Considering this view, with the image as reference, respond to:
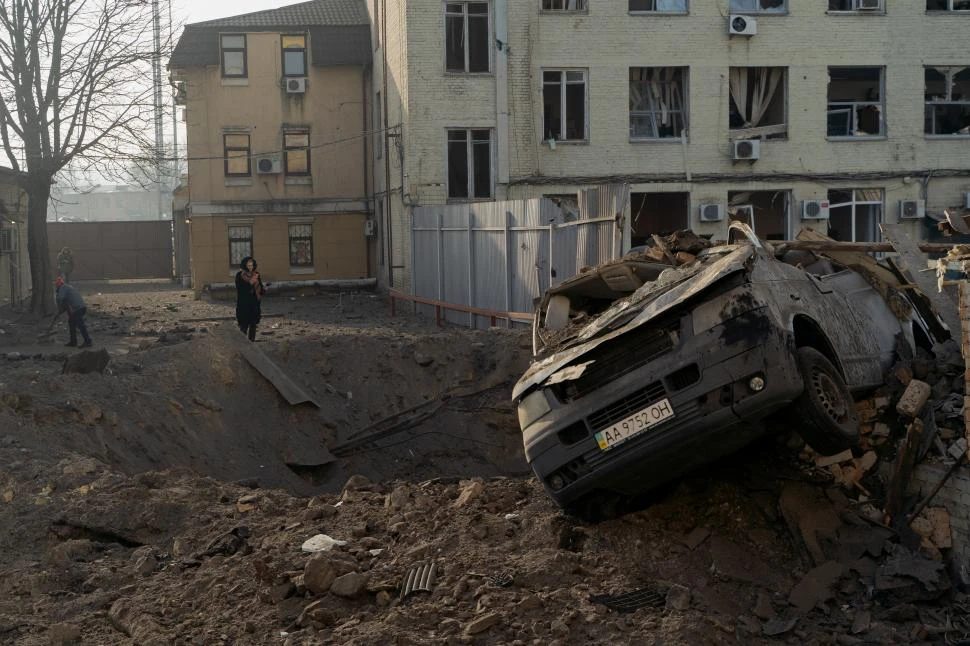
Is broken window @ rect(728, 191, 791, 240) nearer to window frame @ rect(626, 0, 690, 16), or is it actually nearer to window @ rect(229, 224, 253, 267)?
window frame @ rect(626, 0, 690, 16)

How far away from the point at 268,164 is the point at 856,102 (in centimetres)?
1682

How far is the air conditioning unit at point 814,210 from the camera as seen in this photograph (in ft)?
94.9

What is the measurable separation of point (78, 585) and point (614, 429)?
12.0 ft

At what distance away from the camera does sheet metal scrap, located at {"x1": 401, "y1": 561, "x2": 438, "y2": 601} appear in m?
6.56

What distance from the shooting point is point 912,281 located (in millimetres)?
9281

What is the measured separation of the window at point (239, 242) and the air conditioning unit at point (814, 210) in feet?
53.8

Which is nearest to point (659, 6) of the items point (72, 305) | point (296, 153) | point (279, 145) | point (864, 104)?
point (864, 104)

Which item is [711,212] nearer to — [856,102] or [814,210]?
[814,210]

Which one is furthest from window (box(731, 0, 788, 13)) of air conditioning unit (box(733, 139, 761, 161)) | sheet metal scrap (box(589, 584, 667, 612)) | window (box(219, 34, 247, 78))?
sheet metal scrap (box(589, 584, 667, 612))

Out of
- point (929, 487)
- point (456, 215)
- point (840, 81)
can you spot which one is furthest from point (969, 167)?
point (929, 487)

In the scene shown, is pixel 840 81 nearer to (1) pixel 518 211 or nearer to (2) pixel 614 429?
(1) pixel 518 211

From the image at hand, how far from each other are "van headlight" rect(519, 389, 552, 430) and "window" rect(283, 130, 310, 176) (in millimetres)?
28852

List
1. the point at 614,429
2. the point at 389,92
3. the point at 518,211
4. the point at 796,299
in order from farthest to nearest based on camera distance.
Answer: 1. the point at 389,92
2. the point at 518,211
3. the point at 796,299
4. the point at 614,429

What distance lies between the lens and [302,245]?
3550cm
